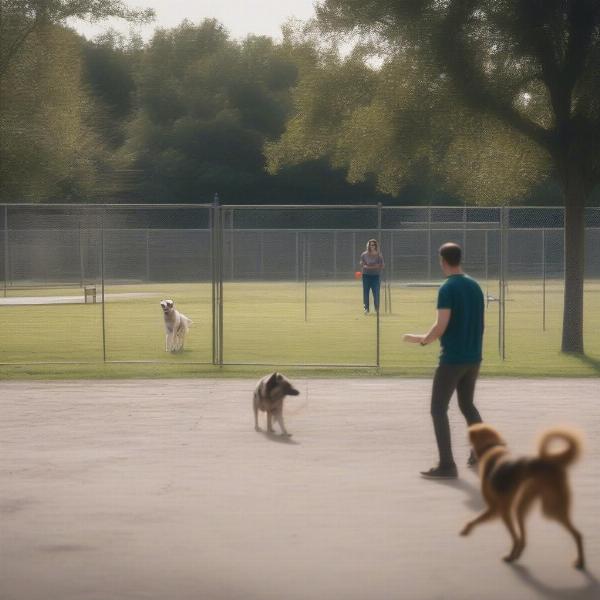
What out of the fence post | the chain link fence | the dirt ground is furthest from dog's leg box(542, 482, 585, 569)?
the fence post

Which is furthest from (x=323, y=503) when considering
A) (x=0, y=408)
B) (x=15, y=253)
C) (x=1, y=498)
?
(x=15, y=253)

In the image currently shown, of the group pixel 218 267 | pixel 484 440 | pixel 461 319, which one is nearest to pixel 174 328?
pixel 218 267

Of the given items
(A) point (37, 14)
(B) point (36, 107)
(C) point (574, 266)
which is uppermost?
(A) point (37, 14)

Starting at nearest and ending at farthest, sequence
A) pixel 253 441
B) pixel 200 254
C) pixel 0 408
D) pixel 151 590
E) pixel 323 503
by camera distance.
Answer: pixel 151 590 → pixel 323 503 → pixel 253 441 → pixel 0 408 → pixel 200 254

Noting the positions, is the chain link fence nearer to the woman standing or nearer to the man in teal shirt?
the woman standing

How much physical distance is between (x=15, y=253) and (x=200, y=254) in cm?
753

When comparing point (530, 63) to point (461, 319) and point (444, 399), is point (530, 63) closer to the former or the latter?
point (461, 319)

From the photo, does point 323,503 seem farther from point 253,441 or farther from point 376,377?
point 376,377

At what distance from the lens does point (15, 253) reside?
4019cm

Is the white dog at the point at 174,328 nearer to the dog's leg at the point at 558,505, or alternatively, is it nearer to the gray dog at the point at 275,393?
the gray dog at the point at 275,393

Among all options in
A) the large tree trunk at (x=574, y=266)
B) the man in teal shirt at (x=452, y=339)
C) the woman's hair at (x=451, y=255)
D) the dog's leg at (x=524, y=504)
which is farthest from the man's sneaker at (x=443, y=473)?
the large tree trunk at (x=574, y=266)

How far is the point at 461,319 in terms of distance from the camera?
29.6 feet

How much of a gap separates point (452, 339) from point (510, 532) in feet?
8.98

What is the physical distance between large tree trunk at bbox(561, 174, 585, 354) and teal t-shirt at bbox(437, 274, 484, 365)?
10514 mm
